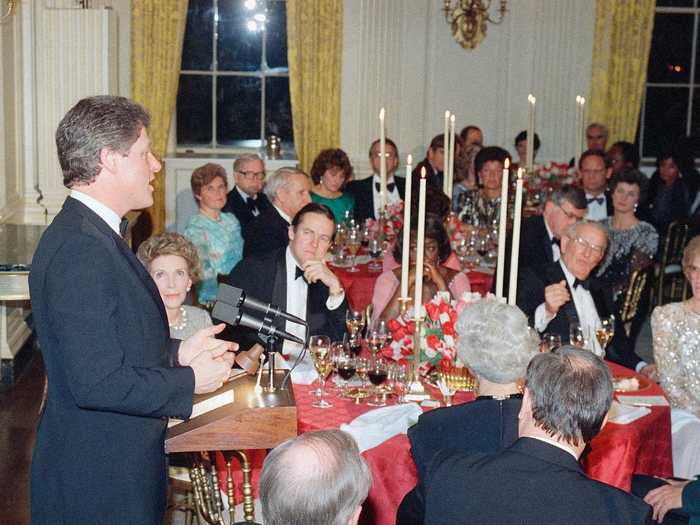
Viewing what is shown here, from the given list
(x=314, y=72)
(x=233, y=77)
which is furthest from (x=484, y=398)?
(x=233, y=77)

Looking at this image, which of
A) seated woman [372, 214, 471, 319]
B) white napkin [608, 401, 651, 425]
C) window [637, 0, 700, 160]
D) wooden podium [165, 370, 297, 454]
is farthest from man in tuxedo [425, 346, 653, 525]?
window [637, 0, 700, 160]

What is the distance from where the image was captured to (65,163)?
8.21 feet

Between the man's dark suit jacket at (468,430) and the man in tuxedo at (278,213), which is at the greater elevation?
the man in tuxedo at (278,213)

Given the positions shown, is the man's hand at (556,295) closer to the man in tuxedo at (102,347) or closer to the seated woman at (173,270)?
the seated woman at (173,270)

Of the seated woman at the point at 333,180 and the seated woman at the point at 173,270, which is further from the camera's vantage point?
the seated woman at the point at 333,180

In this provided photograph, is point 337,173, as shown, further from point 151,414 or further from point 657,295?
point 151,414

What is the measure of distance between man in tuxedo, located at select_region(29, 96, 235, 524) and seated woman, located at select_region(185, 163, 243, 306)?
328 centimetres

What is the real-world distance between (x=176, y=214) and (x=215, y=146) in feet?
2.87

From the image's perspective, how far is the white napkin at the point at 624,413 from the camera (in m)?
3.53

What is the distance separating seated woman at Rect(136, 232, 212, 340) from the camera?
13.5 ft

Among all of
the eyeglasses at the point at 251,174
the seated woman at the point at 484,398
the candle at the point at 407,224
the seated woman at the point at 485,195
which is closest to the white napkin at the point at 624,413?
the seated woman at the point at 484,398

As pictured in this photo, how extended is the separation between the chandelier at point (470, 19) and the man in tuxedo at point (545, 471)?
26.1 feet

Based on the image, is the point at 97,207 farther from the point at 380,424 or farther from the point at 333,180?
the point at 333,180

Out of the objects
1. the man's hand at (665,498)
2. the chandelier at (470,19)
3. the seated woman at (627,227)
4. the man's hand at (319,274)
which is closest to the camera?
the man's hand at (665,498)
